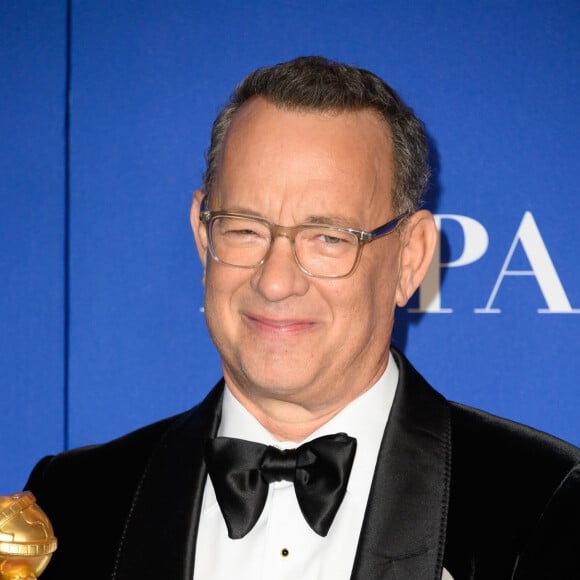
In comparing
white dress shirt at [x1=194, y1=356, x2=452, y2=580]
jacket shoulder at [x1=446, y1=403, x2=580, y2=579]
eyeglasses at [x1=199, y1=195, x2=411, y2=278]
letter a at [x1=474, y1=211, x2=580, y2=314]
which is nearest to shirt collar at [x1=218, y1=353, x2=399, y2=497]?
white dress shirt at [x1=194, y1=356, x2=452, y2=580]

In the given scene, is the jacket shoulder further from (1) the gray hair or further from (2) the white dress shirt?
(1) the gray hair

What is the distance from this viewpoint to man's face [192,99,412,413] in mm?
1608

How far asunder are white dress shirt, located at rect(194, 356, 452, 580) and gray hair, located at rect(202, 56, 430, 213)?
38 cm

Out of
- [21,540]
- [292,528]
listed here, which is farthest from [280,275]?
[21,540]

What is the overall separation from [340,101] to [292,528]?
72 centimetres

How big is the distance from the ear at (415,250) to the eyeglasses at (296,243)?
0.47 ft

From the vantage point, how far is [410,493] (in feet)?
5.27

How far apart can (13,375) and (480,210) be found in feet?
3.47

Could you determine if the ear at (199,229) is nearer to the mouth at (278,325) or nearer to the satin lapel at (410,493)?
the mouth at (278,325)

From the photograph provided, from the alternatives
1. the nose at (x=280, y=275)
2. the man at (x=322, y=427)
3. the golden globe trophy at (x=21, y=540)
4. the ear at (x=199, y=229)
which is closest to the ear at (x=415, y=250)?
the man at (x=322, y=427)

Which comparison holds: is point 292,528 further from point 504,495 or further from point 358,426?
point 504,495

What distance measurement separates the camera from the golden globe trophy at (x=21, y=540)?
1.33m

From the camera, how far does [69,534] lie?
177cm

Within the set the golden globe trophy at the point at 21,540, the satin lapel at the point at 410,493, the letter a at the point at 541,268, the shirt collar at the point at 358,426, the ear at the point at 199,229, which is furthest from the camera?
the letter a at the point at 541,268
